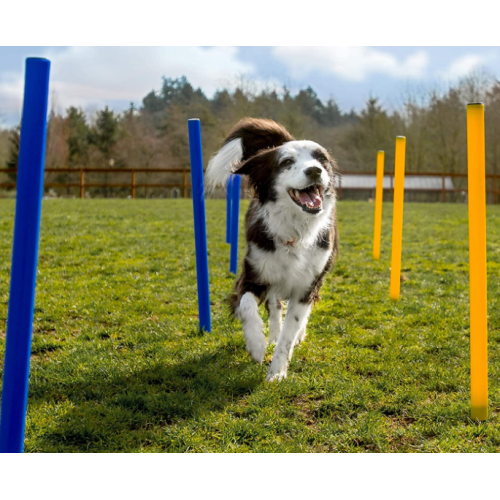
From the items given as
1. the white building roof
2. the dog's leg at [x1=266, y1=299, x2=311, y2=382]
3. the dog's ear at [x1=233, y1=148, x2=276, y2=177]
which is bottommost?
the dog's leg at [x1=266, y1=299, x2=311, y2=382]

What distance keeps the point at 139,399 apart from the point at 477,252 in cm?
205

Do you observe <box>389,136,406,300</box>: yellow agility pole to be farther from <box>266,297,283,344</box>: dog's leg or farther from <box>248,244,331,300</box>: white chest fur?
<box>248,244,331,300</box>: white chest fur

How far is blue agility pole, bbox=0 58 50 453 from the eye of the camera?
2.21m

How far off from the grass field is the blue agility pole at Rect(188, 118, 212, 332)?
325mm

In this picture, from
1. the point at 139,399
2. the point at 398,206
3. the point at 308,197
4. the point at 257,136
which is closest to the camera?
the point at 139,399

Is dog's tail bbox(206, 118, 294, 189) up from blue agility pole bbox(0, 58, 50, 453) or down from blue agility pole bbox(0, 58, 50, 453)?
up

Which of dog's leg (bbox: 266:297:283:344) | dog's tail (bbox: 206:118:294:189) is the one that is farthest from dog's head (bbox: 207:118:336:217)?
dog's leg (bbox: 266:297:283:344)

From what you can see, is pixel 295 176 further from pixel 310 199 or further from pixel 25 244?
pixel 25 244

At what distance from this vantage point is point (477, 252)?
297 cm

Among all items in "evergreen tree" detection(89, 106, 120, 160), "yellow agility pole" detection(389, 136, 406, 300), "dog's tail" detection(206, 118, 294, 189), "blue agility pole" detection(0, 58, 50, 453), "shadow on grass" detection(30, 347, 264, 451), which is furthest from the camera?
"evergreen tree" detection(89, 106, 120, 160)

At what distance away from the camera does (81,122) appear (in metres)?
38.5

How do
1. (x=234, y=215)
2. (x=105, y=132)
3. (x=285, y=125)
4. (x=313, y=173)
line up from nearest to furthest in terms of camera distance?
1. (x=313, y=173)
2. (x=234, y=215)
3. (x=285, y=125)
4. (x=105, y=132)

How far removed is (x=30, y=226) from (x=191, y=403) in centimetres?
153

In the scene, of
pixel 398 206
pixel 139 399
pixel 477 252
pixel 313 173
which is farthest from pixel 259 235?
pixel 398 206
